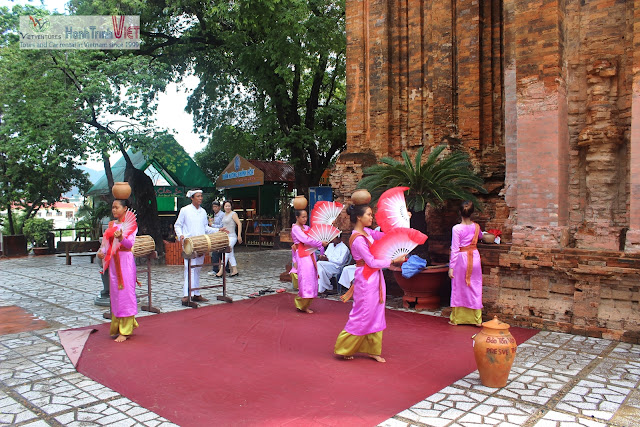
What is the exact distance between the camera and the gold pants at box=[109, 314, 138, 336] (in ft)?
20.0

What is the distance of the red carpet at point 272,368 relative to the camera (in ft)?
13.0

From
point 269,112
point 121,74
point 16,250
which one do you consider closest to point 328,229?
point 121,74

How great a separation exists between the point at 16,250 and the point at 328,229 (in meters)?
16.4

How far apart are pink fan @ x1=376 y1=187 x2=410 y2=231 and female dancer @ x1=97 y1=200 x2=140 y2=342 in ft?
10.8

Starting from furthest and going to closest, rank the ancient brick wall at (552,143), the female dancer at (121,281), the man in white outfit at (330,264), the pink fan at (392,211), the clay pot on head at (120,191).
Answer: the man in white outfit at (330,264)
the clay pot on head at (120,191)
the ancient brick wall at (552,143)
the female dancer at (121,281)
the pink fan at (392,211)

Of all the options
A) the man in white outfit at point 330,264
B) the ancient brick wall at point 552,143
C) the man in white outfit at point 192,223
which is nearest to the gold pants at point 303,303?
the man in white outfit at point 330,264

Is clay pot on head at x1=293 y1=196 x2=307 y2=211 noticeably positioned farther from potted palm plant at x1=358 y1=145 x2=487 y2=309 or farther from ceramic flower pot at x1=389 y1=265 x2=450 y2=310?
ceramic flower pot at x1=389 y1=265 x2=450 y2=310

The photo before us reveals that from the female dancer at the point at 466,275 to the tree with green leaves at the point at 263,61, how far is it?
30.3 ft

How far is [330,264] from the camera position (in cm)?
936

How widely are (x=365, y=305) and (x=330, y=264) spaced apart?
14.0 feet

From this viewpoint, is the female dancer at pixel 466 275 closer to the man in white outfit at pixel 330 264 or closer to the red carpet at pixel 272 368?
the red carpet at pixel 272 368

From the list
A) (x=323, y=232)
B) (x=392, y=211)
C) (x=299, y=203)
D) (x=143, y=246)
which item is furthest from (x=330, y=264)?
(x=392, y=211)

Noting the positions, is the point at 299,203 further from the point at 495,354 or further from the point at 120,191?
the point at 495,354

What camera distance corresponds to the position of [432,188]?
7.82m
